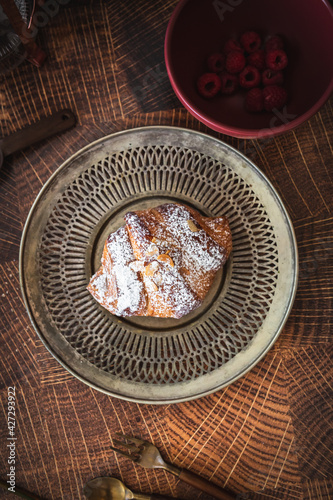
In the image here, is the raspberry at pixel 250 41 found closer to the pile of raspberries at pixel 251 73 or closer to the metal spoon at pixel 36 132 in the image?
the pile of raspberries at pixel 251 73

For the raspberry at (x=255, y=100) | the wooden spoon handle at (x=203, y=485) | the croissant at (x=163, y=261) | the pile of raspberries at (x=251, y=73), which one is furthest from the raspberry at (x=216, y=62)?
the wooden spoon handle at (x=203, y=485)

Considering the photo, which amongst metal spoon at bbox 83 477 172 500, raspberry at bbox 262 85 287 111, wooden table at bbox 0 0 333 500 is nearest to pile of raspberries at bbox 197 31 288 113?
raspberry at bbox 262 85 287 111

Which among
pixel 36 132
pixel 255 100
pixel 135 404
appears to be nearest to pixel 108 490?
pixel 135 404

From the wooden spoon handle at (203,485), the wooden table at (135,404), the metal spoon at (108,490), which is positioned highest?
the wooden table at (135,404)

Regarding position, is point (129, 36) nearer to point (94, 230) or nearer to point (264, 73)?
point (264, 73)

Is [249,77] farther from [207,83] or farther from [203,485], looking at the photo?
[203,485]

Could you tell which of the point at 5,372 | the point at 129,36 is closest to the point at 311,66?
the point at 129,36

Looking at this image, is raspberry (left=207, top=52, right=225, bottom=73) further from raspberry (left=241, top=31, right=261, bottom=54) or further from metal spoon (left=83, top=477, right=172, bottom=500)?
metal spoon (left=83, top=477, right=172, bottom=500)
